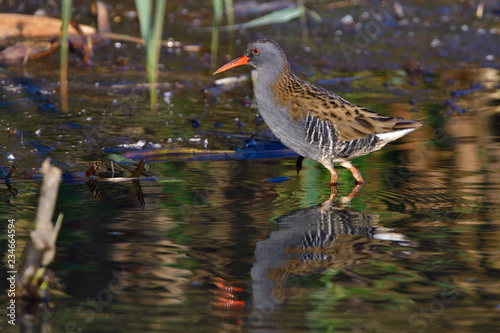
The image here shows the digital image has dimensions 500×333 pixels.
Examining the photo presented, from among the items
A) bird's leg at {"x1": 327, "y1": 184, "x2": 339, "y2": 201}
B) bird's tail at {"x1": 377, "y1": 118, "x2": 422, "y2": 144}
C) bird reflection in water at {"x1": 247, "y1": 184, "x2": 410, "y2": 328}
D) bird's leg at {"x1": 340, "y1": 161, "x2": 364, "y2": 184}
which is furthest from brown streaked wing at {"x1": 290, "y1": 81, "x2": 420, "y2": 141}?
bird reflection in water at {"x1": 247, "y1": 184, "x2": 410, "y2": 328}

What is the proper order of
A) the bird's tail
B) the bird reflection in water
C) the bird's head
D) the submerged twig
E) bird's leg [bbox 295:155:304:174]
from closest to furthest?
the submerged twig, the bird reflection in water, the bird's tail, the bird's head, bird's leg [bbox 295:155:304:174]

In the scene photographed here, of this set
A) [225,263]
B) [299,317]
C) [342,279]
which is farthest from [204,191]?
[299,317]

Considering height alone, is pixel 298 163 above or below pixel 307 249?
above

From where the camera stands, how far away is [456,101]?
8086 mm

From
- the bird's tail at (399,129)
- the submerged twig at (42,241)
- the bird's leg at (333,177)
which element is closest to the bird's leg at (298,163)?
the bird's leg at (333,177)

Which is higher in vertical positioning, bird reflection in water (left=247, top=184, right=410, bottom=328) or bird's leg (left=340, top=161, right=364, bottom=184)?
bird's leg (left=340, top=161, right=364, bottom=184)

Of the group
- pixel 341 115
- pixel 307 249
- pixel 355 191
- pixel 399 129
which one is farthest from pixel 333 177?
pixel 307 249

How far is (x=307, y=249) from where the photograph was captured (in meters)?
4.14

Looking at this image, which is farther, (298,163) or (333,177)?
(298,163)

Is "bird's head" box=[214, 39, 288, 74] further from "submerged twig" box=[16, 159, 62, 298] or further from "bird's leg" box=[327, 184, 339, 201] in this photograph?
"submerged twig" box=[16, 159, 62, 298]

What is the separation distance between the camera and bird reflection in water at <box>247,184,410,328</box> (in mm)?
3529

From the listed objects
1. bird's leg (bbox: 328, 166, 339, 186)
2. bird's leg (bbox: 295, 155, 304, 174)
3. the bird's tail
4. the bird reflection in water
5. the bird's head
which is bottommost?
the bird reflection in water

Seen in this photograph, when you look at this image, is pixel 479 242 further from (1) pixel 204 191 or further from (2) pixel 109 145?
(2) pixel 109 145

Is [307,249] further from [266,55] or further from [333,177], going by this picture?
[266,55]
